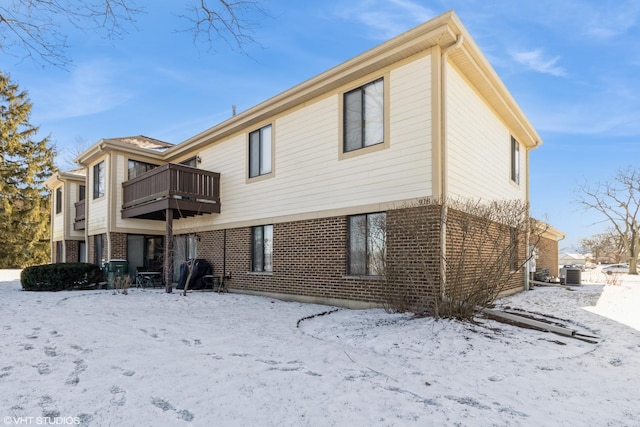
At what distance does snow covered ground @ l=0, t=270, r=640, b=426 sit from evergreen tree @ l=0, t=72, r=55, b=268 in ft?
78.6

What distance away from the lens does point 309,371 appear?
434cm

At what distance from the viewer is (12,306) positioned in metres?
8.60

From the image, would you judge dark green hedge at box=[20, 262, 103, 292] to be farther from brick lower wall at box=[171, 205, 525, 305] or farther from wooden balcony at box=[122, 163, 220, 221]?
brick lower wall at box=[171, 205, 525, 305]

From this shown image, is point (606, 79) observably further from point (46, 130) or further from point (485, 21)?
point (46, 130)

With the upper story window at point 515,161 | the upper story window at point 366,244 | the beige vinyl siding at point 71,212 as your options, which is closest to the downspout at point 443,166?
the upper story window at point 366,244

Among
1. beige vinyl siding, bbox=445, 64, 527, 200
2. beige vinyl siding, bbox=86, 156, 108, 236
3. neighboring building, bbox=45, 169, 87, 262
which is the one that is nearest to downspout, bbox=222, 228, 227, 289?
beige vinyl siding, bbox=86, 156, 108, 236

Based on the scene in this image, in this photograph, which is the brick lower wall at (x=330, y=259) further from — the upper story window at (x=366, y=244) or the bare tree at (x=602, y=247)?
the bare tree at (x=602, y=247)

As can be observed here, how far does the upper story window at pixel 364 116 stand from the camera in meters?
9.05

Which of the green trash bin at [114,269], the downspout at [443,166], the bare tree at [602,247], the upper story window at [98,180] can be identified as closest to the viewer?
the downspout at [443,166]

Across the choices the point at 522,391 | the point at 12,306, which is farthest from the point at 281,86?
the point at 522,391

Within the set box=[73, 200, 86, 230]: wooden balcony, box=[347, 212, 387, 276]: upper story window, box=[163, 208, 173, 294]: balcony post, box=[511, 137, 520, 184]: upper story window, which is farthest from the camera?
box=[73, 200, 86, 230]: wooden balcony

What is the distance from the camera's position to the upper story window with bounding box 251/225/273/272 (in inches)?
459

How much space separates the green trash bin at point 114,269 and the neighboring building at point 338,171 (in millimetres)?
483

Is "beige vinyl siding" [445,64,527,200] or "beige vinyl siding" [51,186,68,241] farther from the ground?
"beige vinyl siding" [445,64,527,200]
